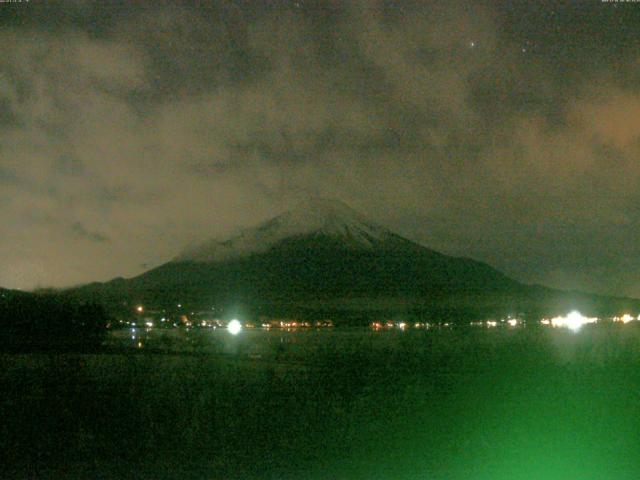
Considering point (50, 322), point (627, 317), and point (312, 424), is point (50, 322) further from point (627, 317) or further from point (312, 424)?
point (627, 317)

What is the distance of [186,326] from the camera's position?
294 feet

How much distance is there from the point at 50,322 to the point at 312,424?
38.7 meters

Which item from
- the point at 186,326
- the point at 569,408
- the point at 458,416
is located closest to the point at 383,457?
the point at 458,416

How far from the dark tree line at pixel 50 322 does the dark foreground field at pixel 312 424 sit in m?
27.2

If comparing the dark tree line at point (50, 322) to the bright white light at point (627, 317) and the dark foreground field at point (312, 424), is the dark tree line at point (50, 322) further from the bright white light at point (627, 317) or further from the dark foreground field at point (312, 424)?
the bright white light at point (627, 317)

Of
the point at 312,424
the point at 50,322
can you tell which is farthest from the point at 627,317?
the point at 312,424

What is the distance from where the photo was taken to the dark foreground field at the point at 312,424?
9.76m

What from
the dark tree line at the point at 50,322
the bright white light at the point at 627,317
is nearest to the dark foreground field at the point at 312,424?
the dark tree line at the point at 50,322

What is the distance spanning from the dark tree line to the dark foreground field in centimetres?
2722

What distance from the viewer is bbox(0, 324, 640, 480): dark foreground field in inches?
384

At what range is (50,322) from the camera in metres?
47.8

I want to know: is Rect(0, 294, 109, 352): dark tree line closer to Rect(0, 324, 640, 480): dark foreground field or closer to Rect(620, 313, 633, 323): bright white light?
Rect(0, 324, 640, 480): dark foreground field

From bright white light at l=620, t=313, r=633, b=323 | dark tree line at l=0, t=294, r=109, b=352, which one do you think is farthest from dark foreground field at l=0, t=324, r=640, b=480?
bright white light at l=620, t=313, r=633, b=323

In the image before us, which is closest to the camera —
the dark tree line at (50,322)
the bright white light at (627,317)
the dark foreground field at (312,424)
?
the dark foreground field at (312,424)
